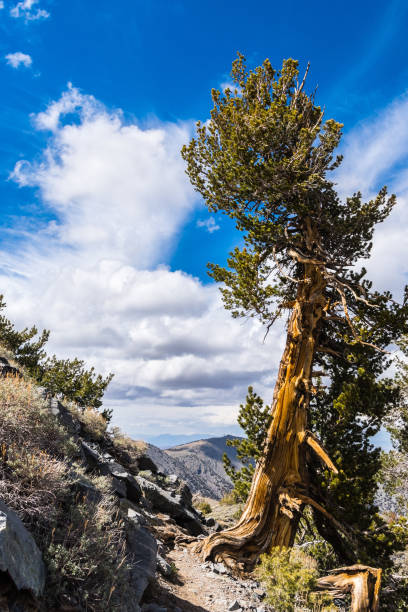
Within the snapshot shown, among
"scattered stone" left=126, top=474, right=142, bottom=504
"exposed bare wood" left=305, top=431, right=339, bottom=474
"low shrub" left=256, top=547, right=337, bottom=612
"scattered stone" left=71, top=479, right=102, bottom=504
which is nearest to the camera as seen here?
"scattered stone" left=71, top=479, right=102, bottom=504

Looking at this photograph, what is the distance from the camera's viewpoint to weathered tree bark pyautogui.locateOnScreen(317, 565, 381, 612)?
6.80 meters

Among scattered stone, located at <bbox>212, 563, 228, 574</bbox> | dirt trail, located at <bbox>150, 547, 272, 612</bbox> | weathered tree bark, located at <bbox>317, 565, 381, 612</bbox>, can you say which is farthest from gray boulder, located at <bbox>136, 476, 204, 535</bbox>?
weathered tree bark, located at <bbox>317, 565, 381, 612</bbox>

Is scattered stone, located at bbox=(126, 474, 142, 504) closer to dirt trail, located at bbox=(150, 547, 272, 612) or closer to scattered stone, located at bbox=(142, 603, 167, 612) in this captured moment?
dirt trail, located at bbox=(150, 547, 272, 612)

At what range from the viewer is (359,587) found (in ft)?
22.8

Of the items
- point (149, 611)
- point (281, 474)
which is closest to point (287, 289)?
point (281, 474)

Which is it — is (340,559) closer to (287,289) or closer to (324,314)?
(324,314)

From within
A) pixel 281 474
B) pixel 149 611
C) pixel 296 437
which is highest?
pixel 296 437

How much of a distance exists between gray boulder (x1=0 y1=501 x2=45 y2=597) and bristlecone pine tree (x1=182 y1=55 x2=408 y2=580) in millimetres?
6566

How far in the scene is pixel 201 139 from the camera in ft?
37.4

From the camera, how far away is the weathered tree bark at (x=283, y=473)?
29.4 ft

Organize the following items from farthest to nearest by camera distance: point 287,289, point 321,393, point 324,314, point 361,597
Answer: point 287,289
point 324,314
point 321,393
point 361,597

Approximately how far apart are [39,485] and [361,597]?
667 cm

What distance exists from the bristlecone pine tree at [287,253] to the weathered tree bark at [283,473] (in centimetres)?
3

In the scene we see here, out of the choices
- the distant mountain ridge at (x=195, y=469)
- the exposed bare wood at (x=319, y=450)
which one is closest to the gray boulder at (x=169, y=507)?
the exposed bare wood at (x=319, y=450)
